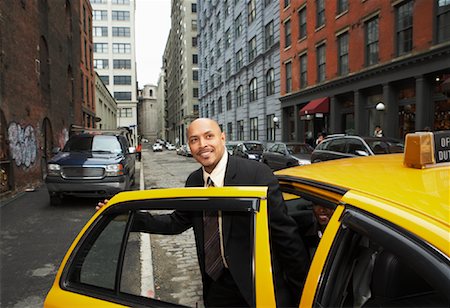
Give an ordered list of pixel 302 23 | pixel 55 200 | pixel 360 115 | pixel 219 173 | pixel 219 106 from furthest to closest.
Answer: pixel 219 106, pixel 302 23, pixel 360 115, pixel 55 200, pixel 219 173

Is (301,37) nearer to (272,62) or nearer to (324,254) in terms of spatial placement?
(272,62)

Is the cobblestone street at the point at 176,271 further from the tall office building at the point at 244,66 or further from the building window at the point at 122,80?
the building window at the point at 122,80

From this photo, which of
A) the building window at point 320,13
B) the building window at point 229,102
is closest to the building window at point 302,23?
the building window at point 320,13

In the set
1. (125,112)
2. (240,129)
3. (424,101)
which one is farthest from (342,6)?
(125,112)

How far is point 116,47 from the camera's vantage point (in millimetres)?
80562

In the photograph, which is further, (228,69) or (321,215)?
(228,69)

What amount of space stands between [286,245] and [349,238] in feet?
1.75

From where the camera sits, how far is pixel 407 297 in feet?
4.48

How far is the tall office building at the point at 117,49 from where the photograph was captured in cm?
7962

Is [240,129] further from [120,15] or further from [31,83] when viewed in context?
[120,15]

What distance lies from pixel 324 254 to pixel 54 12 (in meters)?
19.5

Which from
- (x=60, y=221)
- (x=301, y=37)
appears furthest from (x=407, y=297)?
(x=301, y=37)

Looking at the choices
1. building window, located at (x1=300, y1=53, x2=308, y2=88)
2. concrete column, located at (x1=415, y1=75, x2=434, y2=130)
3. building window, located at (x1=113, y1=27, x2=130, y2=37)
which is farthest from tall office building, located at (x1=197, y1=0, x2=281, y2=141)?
building window, located at (x1=113, y1=27, x2=130, y2=37)

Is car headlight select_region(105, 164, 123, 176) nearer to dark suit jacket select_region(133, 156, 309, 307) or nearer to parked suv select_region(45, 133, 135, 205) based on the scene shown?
parked suv select_region(45, 133, 135, 205)
